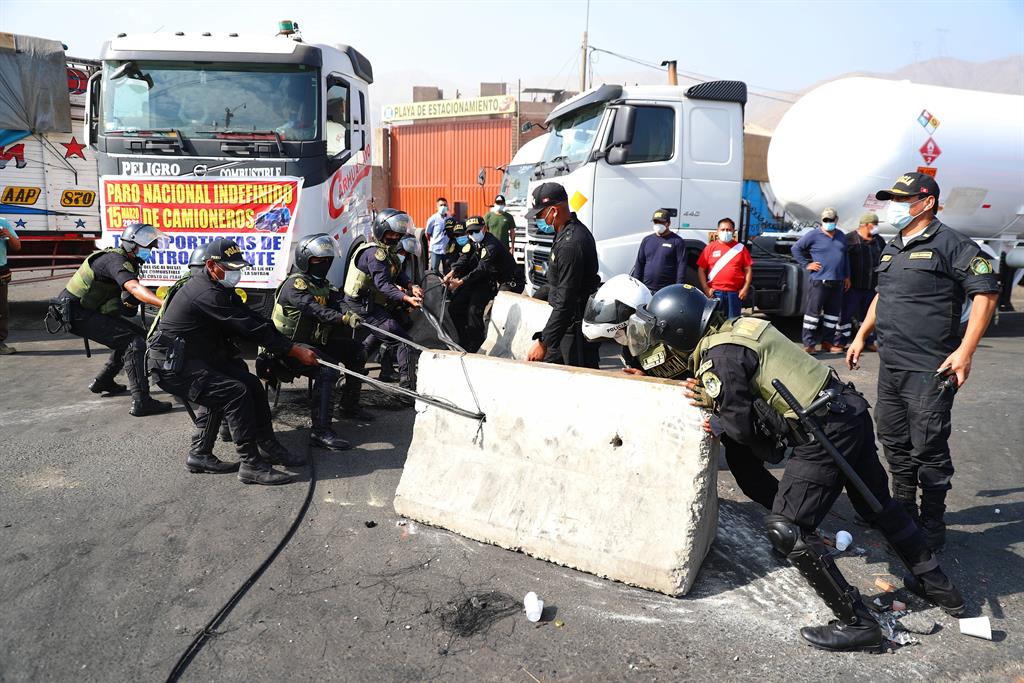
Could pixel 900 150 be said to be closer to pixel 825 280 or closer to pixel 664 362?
pixel 825 280

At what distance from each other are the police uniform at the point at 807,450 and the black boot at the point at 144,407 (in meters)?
4.83

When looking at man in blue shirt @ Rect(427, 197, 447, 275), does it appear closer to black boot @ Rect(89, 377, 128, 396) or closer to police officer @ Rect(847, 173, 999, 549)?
black boot @ Rect(89, 377, 128, 396)

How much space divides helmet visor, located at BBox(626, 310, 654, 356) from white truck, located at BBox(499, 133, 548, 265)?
20.1ft

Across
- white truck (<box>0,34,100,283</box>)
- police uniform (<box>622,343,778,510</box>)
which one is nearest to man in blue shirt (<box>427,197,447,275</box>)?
white truck (<box>0,34,100,283</box>)

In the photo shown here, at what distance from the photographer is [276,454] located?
491 cm

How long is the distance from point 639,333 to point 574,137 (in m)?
6.22

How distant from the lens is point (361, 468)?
5039mm

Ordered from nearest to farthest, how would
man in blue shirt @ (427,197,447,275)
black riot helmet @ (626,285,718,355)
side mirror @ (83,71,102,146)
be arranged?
black riot helmet @ (626,285,718,355), side mirror @ (83,71,102,146), man in blue shirt @ (427,197,447,275)

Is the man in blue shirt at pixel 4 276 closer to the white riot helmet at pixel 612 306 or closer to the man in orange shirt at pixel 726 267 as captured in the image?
the white riot helmet at pixel 612 306

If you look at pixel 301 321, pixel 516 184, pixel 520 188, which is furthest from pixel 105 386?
pixel 516 184

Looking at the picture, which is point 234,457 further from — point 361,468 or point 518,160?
point 518,160

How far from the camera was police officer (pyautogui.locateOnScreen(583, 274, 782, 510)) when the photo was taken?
3525 millimetres

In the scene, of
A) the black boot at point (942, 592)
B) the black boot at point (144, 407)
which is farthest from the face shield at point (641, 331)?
the black boot at point (144, 407)

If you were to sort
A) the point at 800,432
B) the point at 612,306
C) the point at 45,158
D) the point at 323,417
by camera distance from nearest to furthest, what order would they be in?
the point at 800,432, the point at 612,306, the point at 323,417, the point at 45,158
